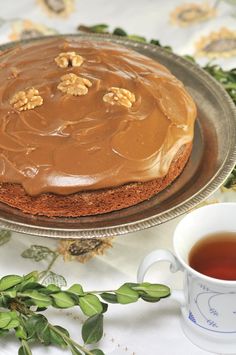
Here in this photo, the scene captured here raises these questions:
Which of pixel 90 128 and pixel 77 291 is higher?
pixel 90 128

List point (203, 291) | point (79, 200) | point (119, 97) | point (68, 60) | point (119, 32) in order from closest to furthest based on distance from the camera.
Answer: point (203, 291) → point (79, 200) → point (119, 97) → point (68, 60) → point (119, 32)

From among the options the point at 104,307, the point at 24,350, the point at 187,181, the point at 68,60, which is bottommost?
the point at 24,350

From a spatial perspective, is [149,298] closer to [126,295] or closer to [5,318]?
[126,295]

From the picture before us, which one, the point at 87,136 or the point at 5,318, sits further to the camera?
the point at 87,136

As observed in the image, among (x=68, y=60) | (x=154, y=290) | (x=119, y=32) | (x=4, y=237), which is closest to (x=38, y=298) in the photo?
(x=154, y=290)

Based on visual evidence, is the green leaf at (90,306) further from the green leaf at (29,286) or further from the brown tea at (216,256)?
the brown tea at (216,256)

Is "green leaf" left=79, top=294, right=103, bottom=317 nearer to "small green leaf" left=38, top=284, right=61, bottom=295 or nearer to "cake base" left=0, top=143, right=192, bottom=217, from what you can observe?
"small green leaf" left=38, top=284, right=61, bottom=295

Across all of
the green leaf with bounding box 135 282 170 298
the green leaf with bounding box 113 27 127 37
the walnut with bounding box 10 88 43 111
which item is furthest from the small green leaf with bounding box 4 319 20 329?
the green leaf with bounding box 113 27 127 37

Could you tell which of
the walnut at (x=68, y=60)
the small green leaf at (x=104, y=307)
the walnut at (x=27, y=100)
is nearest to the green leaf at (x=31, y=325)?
the small green leaf at (x=104, y=307)
